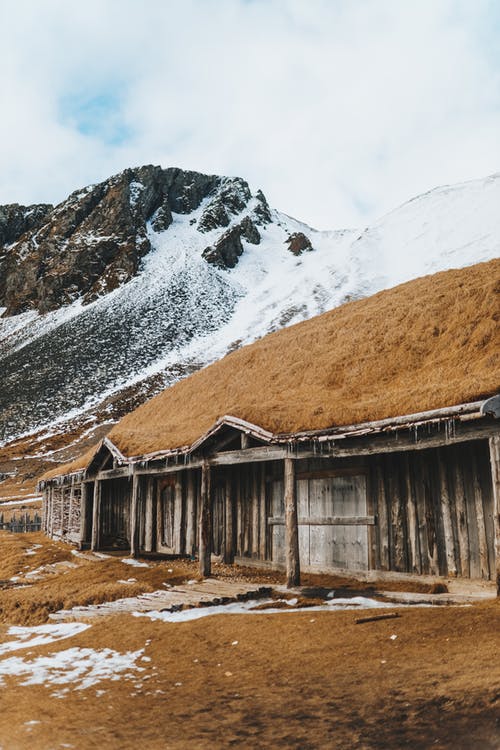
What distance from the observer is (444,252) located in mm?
94062

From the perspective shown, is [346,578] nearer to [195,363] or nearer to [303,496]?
[303,496]

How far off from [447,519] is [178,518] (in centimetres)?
878

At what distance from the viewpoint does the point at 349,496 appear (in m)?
11.5

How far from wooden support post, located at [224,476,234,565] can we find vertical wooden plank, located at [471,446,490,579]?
6.78 m

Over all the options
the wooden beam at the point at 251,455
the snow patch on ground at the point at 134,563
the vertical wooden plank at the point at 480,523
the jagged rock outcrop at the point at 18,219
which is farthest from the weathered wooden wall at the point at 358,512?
A: the jagged rock outcrop at the point at 18,219

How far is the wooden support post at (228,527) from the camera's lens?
14305 mm

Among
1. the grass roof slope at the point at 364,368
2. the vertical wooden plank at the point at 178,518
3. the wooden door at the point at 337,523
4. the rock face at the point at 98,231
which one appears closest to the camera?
the grass roof slope at the point at 364,368

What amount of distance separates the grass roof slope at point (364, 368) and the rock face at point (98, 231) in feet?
265

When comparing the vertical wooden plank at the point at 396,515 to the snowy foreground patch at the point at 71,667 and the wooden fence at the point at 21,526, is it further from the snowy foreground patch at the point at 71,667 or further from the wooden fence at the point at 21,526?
the wooden fence at the point at 21,526

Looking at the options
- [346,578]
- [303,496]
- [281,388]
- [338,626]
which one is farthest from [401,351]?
[338,626]

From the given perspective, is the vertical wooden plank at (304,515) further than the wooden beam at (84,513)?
No

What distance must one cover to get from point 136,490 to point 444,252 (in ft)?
289

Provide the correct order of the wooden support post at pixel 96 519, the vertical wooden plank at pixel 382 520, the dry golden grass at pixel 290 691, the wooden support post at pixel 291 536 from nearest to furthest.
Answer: the dry golden grass at pixel 290 691 → the wooden support post at pixel 291 536 → the vertical wooden plank at pixel 382 520 → the wooden support post at pixel 96 519

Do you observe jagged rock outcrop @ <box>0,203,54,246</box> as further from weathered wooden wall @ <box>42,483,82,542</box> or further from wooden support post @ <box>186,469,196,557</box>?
wooden support post @ <box>186,469,196,557</box>
